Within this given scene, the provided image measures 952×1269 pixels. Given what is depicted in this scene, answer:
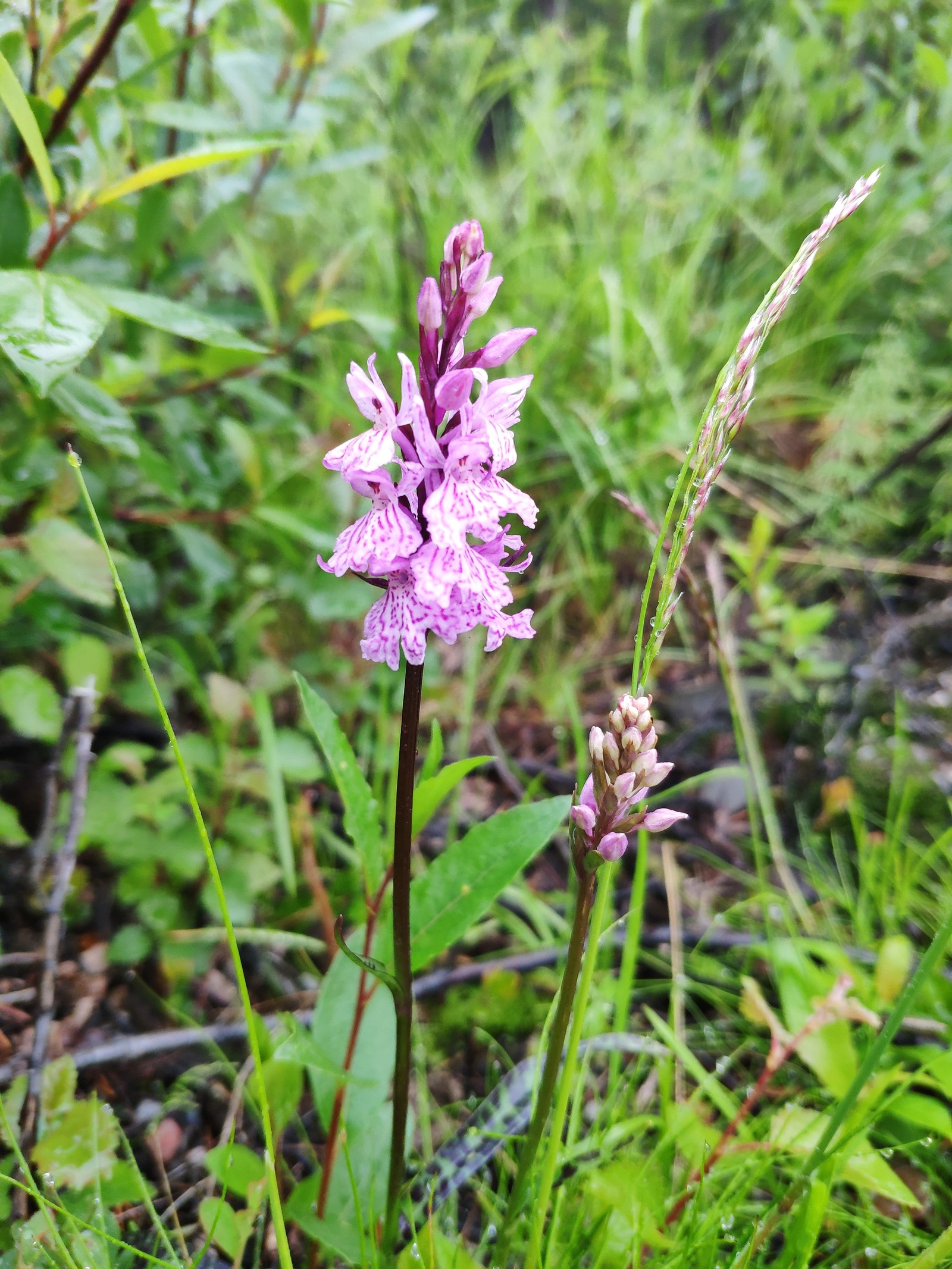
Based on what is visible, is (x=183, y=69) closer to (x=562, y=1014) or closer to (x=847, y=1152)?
(x=562, y=1014)

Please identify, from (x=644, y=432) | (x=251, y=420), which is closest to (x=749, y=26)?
(x=644, y=432)

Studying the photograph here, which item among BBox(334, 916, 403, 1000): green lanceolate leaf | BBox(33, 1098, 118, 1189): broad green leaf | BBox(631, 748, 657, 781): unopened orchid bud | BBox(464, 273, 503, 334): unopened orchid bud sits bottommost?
BBox(33, 1098, 118, 1189): broad green leaf

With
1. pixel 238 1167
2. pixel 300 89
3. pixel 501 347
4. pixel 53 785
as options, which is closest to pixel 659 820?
pixel 501 347

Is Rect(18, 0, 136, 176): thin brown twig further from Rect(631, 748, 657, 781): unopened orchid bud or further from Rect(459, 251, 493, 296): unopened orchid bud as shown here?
Rect(631, 748, 657, 781): unopened orchid bud

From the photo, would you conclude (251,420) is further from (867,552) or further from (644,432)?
(867,552)

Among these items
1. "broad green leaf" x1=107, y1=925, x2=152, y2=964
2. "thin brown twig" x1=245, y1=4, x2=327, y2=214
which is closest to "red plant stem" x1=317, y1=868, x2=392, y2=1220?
"broad green leaf" x1=107, y1=925, x2=152, y2=964
